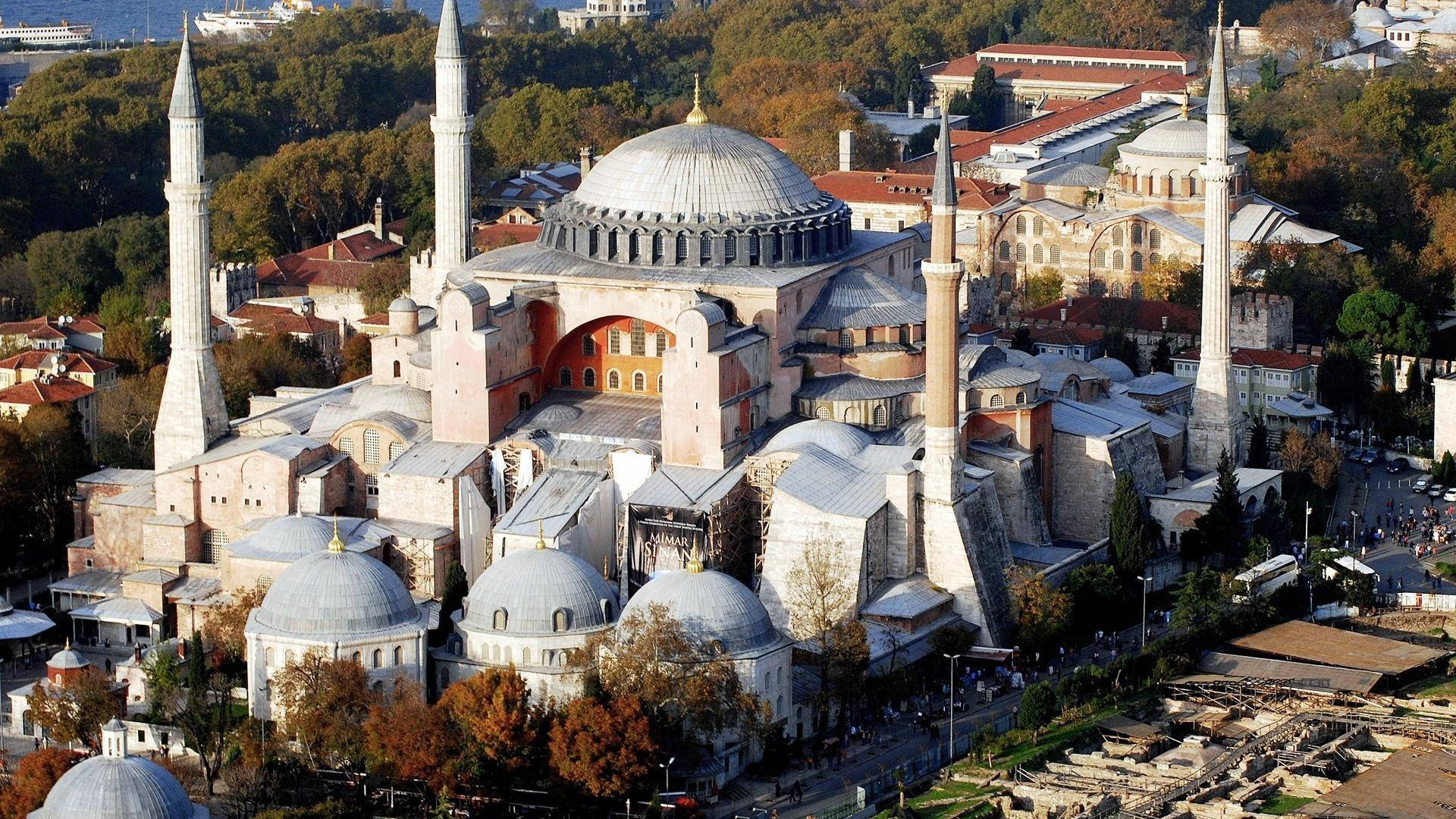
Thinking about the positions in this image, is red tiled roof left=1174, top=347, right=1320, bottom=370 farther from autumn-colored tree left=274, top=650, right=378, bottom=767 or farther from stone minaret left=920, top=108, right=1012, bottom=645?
autumn-colored tree left=274, top=650, right=378, bottom=767

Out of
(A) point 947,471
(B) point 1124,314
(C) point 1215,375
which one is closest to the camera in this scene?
(A) point 947,471

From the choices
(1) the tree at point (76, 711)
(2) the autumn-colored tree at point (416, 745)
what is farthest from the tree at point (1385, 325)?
(1) the tree at point (76, 711)

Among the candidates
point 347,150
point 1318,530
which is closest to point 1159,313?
point 1318,530

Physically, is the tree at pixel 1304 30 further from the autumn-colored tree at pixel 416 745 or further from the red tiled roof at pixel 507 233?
the autumn-colored tree at pixel 416 745

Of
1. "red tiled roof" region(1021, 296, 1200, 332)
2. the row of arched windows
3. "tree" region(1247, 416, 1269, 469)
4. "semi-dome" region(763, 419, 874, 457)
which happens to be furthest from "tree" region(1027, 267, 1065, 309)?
"semi-dome" region(763, 419, 874, 457)

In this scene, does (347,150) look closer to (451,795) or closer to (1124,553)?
(1124,553)

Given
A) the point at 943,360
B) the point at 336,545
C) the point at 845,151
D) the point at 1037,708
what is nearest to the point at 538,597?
the point at 336,545

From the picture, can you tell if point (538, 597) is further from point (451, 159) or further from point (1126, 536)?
point (451, 159)
